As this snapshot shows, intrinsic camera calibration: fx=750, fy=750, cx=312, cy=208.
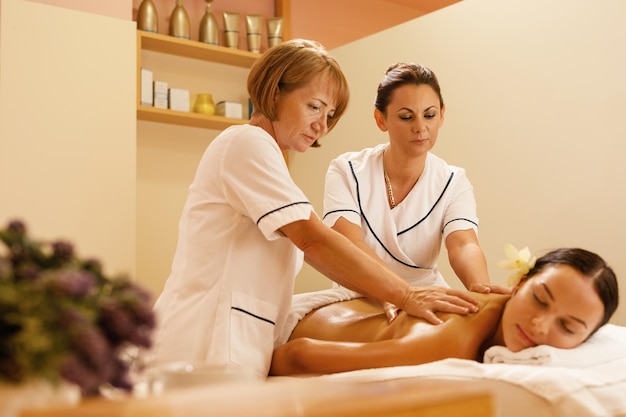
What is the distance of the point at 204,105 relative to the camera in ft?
14.7

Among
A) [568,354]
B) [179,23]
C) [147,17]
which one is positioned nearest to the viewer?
[568,354]

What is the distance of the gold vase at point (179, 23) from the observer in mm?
4438

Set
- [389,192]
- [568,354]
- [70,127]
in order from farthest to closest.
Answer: [70,127] < [389,192] < [568,354]

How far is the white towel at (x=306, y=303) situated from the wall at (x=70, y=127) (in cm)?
164

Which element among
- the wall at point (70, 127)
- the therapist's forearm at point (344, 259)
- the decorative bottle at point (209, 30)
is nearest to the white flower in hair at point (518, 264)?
the therapist's forearm at point (344, 259)

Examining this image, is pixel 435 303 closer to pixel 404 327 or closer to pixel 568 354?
pixel 404 327

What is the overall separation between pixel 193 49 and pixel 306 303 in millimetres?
2783


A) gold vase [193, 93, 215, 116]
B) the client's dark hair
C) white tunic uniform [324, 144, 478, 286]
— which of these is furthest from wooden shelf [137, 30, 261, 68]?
the client's dark hair

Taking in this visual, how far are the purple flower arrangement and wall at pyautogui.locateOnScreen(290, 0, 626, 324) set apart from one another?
2.76 meters

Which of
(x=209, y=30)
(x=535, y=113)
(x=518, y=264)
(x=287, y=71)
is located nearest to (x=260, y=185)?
(x=287, y=71)

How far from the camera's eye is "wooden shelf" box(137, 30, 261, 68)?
431cm

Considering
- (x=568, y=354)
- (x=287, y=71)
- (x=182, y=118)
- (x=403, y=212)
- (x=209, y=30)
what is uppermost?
(x=209, y=30)

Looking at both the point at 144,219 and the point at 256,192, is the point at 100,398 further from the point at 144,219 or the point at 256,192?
the point at 144,219

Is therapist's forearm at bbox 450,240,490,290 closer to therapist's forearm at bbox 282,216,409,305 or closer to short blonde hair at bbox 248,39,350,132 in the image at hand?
therapist's forearm at bbox 282,216,409,305
